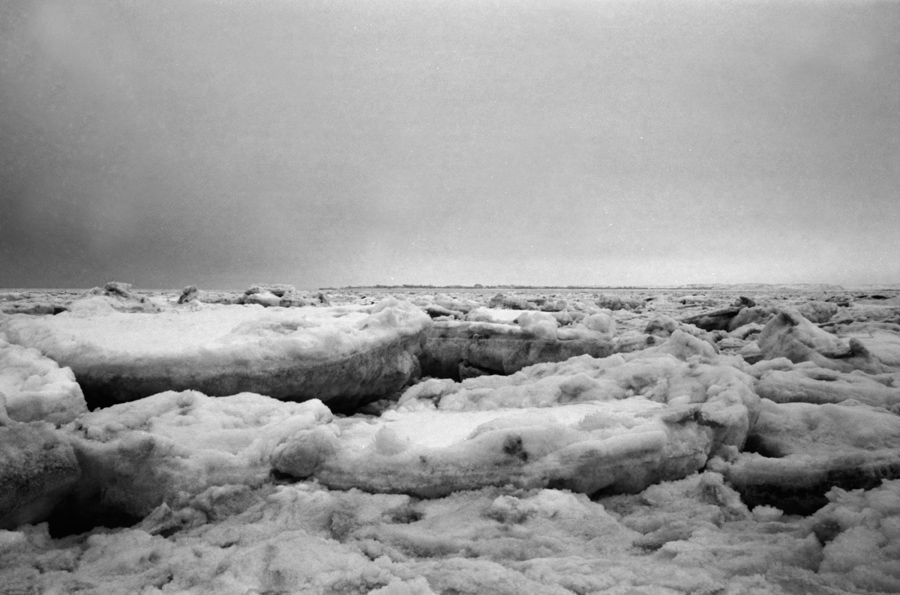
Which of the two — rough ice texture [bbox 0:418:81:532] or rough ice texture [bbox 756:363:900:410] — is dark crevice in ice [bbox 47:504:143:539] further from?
rough ice texture [bbox 756:363:900:410]

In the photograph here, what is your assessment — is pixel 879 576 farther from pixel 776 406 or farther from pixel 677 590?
pixel 776 406

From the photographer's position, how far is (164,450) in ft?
8.12

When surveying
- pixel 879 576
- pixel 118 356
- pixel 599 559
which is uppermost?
pixel 118 356

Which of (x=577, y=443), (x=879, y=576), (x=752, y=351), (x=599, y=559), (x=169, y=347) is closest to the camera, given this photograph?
(x=879, y=576)

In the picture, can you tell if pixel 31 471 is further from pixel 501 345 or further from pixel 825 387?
pixel 825 387

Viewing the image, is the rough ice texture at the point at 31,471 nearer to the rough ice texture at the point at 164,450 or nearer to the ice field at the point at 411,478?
the ice field at the point at 411,478

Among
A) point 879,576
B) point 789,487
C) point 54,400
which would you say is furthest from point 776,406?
point 54,400

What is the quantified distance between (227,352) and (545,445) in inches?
89.3

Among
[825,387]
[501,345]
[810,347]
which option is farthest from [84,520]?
[810,347]

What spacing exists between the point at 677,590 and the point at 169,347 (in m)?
3.32

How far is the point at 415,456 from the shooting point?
8.30ft

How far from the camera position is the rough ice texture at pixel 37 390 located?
2400 millimetres

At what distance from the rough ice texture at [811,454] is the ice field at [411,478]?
1 centimetres

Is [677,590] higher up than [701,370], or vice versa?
[701,370]
